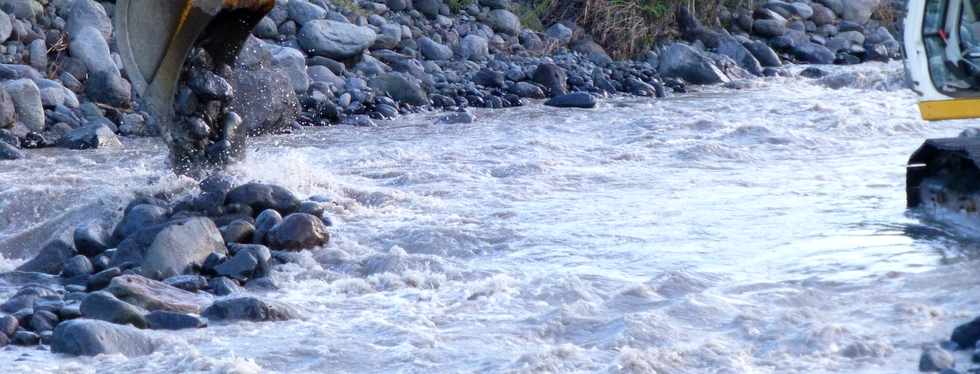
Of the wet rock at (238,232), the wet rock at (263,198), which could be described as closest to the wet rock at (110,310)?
the wet rock at (238,232)

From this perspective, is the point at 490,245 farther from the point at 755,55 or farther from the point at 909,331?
the point at 755,55

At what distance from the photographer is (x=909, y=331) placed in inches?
221

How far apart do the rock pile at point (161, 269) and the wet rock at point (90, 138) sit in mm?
2941

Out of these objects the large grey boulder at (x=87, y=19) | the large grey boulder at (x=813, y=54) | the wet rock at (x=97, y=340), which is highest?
the wet rock at (x=97, y=340)

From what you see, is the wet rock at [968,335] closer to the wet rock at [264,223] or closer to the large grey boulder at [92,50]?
the wet rock at [264,223]

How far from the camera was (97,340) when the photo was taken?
5410mm

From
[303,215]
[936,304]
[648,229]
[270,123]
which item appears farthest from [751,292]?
[270,123]

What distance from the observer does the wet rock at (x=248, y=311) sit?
Answer: 235 inches

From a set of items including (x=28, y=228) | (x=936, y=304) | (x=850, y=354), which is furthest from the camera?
(x=28, y=228)

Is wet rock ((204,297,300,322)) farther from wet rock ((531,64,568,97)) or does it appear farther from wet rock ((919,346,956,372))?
wet rock ((531,64,568,97))

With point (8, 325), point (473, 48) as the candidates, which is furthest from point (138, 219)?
point (473, 48)

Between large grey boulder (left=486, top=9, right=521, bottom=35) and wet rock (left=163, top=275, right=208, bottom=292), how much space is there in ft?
35.1

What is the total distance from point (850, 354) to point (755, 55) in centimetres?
1250

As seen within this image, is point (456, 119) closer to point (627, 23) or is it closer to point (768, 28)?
point (627, 23)
